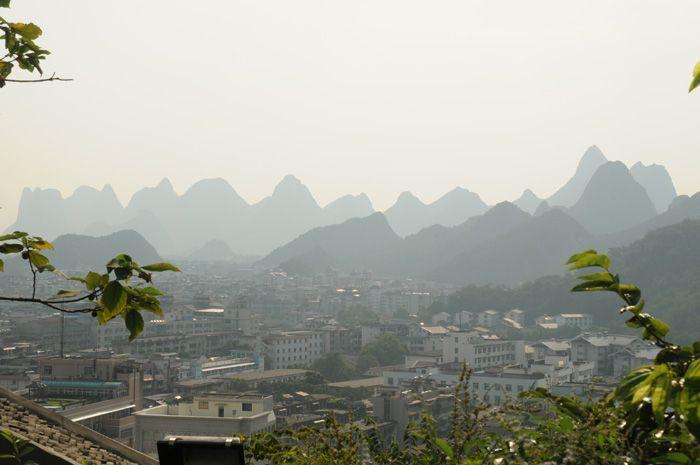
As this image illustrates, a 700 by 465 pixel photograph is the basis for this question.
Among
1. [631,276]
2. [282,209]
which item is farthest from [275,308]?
[282,209]

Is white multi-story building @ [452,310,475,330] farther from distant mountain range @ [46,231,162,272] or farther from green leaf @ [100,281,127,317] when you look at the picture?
distant mountain range @ [46,231,162,272]

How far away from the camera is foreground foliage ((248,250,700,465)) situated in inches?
22.5

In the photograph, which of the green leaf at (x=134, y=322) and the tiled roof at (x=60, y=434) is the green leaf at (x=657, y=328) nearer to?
the green leaf at (x=134, y=322)

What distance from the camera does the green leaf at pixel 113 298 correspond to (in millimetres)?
718

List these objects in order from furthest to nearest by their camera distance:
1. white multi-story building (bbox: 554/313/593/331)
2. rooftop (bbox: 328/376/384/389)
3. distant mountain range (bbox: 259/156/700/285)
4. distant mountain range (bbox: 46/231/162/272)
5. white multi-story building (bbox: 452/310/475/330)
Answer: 1. distant mountain range (bbox: 46/231/162/272)
2. distant mountain range (bbox: 259/156/700/285)
3. white multi-story building (bbox: 452/310/475/330)
4. white multi-story building (bbox: 554/313/593/331)
5. rooftop (bbox: 328/376/384/389)

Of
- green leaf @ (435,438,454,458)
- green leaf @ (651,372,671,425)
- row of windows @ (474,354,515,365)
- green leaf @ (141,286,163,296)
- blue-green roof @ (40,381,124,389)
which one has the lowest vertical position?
row of windows @ (474,354,515,365)

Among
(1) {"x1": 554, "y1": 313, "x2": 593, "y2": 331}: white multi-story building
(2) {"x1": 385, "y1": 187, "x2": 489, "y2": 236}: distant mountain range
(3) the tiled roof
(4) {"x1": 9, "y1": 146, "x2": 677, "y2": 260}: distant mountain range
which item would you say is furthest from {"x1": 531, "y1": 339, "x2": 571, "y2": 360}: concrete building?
(2) {"x1": 385, "y1": 187, "x2": 489, "y2": 236}: distant mountain range

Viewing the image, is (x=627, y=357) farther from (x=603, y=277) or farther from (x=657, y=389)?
(x=657, y=389)

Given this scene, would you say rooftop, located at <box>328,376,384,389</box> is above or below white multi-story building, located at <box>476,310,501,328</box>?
below

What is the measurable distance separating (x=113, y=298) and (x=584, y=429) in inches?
17.7

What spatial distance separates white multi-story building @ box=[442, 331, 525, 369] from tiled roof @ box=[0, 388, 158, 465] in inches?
664

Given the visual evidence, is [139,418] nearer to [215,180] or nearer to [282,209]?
[282,209]

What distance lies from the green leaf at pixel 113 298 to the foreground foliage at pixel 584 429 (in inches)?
12.1

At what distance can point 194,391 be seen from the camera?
606 inches
